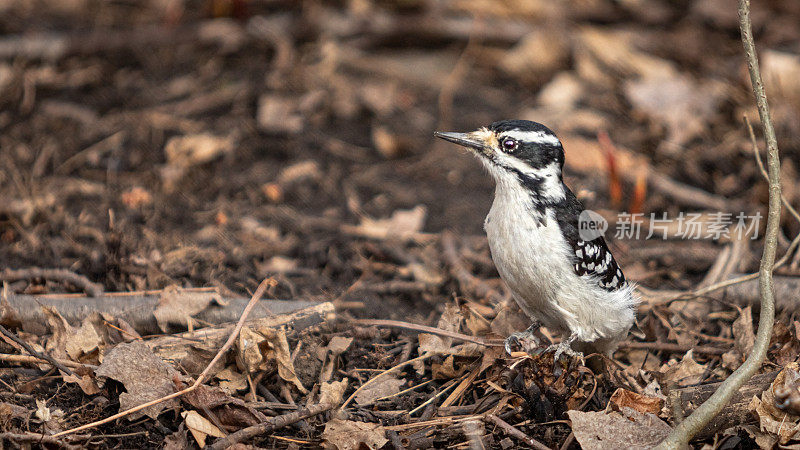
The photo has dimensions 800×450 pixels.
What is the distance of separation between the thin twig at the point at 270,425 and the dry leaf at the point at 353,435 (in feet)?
0.31

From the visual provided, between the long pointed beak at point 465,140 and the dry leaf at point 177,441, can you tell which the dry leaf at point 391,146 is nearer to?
the long pointed beak at point 465,140

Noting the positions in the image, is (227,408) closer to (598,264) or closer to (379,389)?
(379,389)

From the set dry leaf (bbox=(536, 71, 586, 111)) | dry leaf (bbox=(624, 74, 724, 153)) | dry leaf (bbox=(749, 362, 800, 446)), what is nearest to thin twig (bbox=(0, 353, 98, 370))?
dry leaf (bbox=(749, 362, 800, 446))

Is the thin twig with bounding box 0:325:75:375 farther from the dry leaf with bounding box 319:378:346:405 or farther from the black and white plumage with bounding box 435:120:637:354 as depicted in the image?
the black and white plumage with bounding box 435:120:637:354

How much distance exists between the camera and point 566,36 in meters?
8.98

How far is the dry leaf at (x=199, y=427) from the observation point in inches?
151

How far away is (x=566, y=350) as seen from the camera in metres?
4.50

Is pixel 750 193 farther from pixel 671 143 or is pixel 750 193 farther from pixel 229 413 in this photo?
pixel 229 413

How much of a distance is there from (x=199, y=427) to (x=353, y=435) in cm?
72

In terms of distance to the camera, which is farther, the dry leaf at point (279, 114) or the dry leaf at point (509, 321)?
the dry leaf at point (279, 114)

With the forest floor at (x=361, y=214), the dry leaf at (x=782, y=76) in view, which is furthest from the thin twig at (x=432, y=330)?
the dry leaf at (x=782, y=76)

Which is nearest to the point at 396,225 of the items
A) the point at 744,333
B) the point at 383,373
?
the point at 383,373

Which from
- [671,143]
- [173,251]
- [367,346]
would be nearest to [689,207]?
[671,143]

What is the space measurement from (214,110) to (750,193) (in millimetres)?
4947
